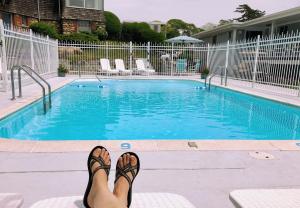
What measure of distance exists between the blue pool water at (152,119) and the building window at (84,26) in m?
13.9

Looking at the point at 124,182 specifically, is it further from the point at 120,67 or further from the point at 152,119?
the point at 120,67

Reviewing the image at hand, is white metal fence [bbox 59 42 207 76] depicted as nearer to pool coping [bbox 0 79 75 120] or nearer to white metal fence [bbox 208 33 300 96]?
white metal fence [bbox 208 33 300 96]

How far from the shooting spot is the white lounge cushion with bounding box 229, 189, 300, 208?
1.61m

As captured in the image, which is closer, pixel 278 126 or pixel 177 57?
pixel 278 126

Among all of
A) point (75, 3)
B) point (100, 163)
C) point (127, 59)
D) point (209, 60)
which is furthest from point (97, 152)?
point (75, 3)

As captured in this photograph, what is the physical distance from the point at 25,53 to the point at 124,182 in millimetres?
9698

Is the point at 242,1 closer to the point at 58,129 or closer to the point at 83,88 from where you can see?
the point at 83,88

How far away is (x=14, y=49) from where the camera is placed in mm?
9078

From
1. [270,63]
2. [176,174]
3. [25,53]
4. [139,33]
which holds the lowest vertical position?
[176,174]

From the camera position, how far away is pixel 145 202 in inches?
73.8

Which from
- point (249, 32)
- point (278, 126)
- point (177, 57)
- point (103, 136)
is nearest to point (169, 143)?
point (103, 136)

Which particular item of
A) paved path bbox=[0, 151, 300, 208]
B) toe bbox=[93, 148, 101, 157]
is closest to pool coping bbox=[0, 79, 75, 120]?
paved path bbox=[0, 151, 300, 208]

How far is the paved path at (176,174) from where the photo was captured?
8.18ft

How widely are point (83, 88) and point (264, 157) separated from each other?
950 cm
